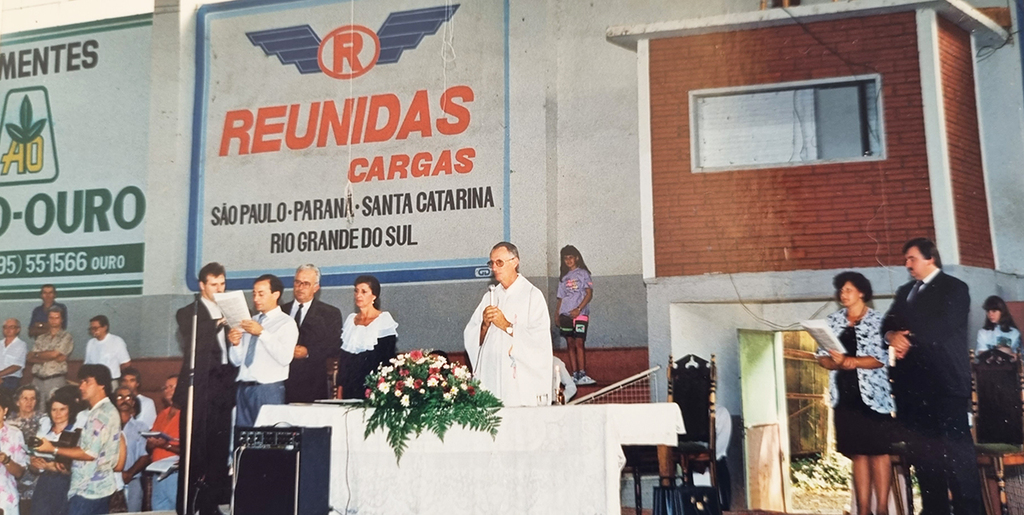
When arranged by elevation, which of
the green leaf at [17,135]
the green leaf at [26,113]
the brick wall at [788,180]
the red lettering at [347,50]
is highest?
the red lettering at [347,50]

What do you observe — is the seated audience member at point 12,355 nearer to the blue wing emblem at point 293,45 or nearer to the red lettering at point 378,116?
the blue wing emblem at point 293,45

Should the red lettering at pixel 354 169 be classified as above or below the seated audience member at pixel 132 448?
above

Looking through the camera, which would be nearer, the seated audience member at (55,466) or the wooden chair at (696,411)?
the wooden chair at (696,411)

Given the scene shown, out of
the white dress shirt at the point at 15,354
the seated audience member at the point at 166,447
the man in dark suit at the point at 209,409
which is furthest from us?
the white dress shirt at the point at 15,354

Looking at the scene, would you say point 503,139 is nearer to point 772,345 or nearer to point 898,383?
point 772,345

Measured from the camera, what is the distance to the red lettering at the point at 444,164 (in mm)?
7375

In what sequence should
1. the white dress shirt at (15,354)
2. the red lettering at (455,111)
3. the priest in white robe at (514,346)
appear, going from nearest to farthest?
the priest in white robe at (514,346), the red lettering at (455,111), the white dress shirt at (15,354)

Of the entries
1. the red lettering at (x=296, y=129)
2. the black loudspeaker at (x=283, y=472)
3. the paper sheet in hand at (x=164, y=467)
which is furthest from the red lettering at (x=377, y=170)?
the black loudspeaker at (x=283, y=472)

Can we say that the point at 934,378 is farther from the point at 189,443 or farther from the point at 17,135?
the point at 17,135

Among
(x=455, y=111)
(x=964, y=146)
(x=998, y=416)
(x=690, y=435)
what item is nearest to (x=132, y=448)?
(x=455, y=111)

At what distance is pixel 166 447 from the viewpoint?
7.37m

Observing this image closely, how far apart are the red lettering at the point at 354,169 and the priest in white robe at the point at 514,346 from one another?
5.97 feet

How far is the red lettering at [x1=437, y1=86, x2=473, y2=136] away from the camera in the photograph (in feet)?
24.2

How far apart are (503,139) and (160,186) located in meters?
2.93
